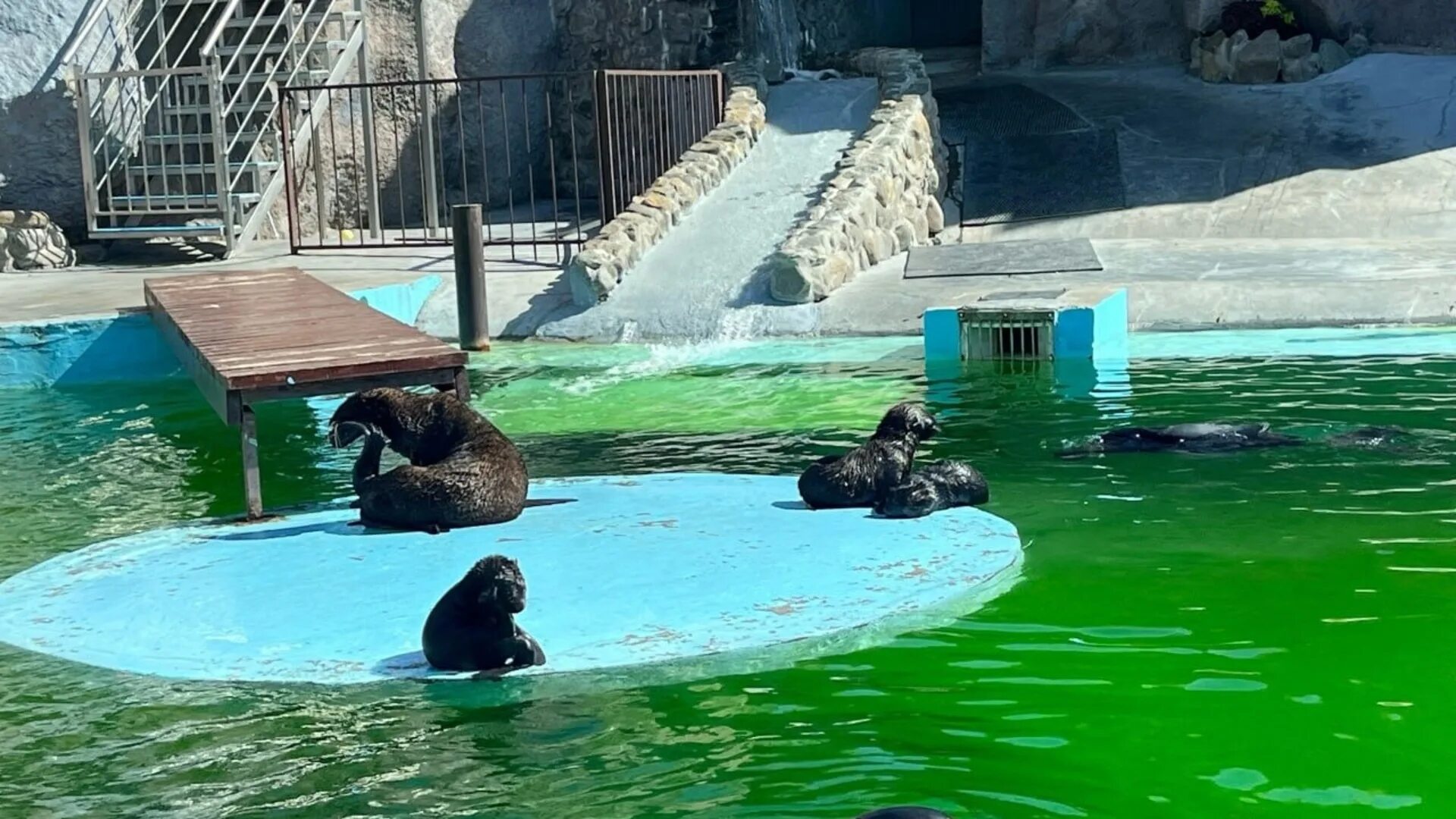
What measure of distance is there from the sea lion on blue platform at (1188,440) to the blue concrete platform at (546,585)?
146 centimetres

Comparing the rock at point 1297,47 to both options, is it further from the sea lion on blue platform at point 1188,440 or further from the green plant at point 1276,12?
the sea lion on blue platform at point 1188,440

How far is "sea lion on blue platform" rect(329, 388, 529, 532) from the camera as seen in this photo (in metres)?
7.63

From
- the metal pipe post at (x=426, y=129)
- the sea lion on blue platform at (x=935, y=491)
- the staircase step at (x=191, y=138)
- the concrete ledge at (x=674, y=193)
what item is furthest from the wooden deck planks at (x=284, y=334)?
the staircase step at (x=191, y=138)

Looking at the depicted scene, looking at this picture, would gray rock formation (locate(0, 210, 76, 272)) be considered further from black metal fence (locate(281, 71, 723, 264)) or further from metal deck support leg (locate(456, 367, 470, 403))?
metal deck support leg (locate(456, 367, 470, 403))

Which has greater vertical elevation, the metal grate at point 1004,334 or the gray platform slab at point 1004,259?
the gray platform slab at point 1004,259

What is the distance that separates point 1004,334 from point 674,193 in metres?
4.59

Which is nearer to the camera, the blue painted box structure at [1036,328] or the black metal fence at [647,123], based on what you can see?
the blue painted box structure at [1036,328]

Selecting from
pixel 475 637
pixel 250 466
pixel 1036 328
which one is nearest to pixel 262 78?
pixel 1036 328

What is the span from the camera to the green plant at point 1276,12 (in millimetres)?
20250

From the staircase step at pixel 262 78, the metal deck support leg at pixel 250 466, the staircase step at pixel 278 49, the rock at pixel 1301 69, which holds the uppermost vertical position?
the staircase step at pixel 278 49

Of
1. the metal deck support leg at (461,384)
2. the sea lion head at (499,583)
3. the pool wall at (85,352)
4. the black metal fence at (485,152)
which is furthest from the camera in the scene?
the black metal fence at (485,152)

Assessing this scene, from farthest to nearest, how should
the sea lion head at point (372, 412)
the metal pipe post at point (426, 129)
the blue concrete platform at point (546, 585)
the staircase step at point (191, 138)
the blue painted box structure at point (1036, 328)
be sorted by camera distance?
1. the metal pipe post at point (426, 129)
2. the staircase step at point (191, 138)
3. the blue painted box structure at point (1036, 328)
4. the sea lion head at point (372, 412)
5. the blue concrete platform at point (546, 585)

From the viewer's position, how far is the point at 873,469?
7.83 metres

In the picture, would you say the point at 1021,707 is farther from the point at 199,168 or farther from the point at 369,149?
the point at 369,149
